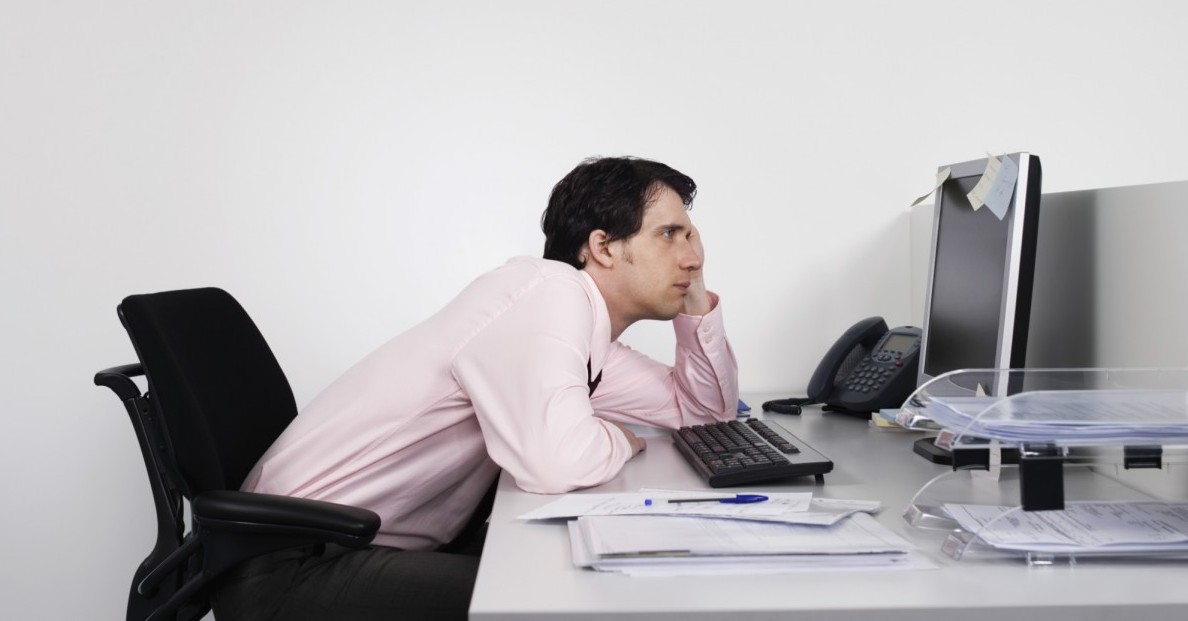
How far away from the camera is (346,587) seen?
1385 millimetres

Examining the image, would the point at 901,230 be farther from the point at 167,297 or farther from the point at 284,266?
the point at 167,297

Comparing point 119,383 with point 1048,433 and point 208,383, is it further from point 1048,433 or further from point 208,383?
point 1048,433

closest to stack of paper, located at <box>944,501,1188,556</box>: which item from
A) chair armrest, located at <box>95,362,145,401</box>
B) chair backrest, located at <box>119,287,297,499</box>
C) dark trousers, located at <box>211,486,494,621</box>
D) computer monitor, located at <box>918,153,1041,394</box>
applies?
computer monitor, located at <box>918,153,1041,394</box>

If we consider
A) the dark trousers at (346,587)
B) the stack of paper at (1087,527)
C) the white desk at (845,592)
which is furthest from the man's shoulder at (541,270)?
the stack of paper at (1087,527)

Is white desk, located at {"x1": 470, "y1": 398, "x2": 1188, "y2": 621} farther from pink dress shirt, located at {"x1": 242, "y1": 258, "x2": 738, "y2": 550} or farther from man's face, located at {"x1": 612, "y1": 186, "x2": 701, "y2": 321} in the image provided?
man's face, located at {"x1": 612, "y1": 186, "x2": 701, "y2": 321}

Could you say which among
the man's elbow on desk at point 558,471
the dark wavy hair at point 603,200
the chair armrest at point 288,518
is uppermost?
the dark wavy hair at point 603,200

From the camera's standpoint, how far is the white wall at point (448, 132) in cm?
240

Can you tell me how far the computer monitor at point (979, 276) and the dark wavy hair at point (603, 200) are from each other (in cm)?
50

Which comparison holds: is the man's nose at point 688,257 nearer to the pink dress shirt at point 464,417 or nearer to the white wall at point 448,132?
the pink dress shirt at point 464,417

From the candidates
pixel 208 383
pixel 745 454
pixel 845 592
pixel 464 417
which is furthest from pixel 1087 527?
pixel 208 383

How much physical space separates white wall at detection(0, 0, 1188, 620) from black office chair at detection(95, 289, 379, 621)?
77 centimetres

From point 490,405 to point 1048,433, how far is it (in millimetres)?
775

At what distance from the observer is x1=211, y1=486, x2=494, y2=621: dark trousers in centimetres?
135

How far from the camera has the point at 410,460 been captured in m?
1.63
